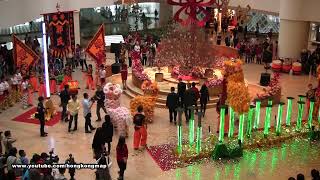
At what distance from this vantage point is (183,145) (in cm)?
1291

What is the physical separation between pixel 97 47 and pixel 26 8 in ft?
15.1

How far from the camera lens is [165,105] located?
16719mm

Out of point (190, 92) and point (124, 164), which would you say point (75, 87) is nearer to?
point (190, 92)

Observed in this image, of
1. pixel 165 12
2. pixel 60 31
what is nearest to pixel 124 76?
pixel 60 31

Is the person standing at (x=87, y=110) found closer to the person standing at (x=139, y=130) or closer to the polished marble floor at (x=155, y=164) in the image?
the polished marble floor at (x=155, y=164)

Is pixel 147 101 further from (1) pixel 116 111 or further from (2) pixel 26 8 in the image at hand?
(2) pixel 26 8

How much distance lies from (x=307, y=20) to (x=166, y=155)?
12.9m

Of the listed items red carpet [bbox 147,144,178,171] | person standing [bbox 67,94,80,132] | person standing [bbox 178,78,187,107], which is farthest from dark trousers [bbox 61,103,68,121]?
person standing [bbox 178,78,187,107]

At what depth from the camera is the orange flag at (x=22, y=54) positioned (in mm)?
16047

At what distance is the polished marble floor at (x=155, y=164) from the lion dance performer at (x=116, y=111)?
0.62 m

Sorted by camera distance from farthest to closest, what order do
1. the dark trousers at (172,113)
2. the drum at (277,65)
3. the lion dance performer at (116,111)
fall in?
the drum at (277,65), the dark trousers at (172,113), the lion dance performer at (116,111)

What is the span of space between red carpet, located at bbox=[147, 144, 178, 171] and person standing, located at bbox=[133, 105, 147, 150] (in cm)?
31

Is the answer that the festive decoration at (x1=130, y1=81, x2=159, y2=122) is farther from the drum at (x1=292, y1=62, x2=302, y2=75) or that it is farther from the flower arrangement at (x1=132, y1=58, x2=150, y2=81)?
the drum at (x1=292, y1=62, x2=302, y2=75)

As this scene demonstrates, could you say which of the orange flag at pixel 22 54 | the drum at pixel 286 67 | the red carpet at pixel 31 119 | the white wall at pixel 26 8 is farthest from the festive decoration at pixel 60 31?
the drum at pixel 286 67
